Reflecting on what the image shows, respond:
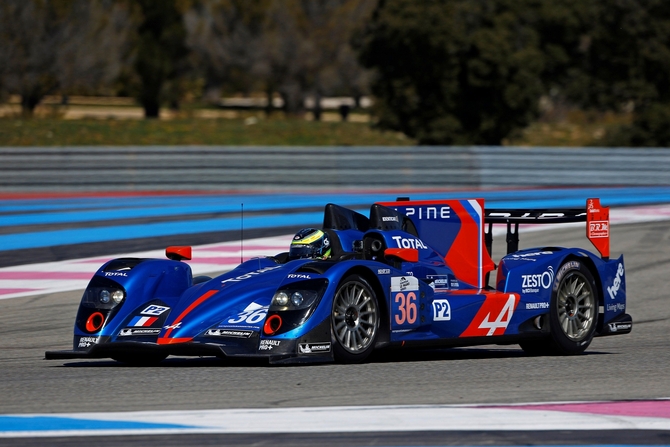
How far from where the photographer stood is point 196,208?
21.7m

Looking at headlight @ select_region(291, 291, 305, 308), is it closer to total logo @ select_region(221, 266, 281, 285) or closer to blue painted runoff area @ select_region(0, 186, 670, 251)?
total logo @ select_region(221, 266, 281, 285)

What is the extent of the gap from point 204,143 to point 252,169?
27.3 ft

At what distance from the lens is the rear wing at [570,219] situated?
9.54 metres

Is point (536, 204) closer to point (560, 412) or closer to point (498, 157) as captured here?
point (498, 157)

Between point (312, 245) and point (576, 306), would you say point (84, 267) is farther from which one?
point (576, 306)

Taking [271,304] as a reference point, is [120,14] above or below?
above

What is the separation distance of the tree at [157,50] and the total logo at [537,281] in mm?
46052

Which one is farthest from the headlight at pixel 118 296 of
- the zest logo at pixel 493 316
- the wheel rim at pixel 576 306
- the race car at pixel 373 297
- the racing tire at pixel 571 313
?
the wheel rim at pixel 576 306

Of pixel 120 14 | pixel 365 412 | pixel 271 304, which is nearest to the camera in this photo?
pixel 365 412

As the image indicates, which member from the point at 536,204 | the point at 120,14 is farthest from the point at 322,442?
the point at 120,14

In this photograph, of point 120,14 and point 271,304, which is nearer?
point 271,304

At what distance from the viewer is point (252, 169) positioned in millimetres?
24578

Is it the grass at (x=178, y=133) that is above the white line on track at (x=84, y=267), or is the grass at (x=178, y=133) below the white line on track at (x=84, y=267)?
above

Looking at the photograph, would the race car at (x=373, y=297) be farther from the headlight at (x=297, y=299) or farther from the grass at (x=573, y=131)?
the grass at (x=573, y=131)
